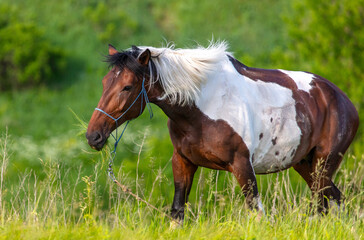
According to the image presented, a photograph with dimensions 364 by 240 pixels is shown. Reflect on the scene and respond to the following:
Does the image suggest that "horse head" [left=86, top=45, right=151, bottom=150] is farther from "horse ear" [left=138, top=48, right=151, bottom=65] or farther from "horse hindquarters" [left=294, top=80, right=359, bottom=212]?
"horse hindquarters" [left=294, top=80, right=359, bottom=212]

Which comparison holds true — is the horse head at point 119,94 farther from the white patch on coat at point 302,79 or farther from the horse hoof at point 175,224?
the white patch on coat at point 302,79

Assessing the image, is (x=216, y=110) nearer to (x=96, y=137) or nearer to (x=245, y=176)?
(x=245, y=176)

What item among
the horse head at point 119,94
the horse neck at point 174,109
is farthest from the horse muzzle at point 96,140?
the horse neck at point 174,109

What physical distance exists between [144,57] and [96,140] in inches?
30.8

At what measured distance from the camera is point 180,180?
218 inches

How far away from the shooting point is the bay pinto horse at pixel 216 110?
4.96 m

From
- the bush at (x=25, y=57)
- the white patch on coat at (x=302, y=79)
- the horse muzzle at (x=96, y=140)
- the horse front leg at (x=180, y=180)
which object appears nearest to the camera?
the horse muzzle at (x=96, y=140)

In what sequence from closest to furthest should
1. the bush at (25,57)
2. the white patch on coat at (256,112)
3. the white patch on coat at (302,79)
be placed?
the white patch on coat at (256,112) < the white patch on coat at (302,79) < the bush at (25,57)

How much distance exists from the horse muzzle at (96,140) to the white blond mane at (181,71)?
0.64 meters

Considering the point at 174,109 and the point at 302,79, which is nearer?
the point at 174,109

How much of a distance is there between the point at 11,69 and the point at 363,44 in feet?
60.2

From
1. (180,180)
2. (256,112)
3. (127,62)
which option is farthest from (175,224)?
(127,62)

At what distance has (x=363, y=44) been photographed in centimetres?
1664

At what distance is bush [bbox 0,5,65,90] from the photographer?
28.7 meters
